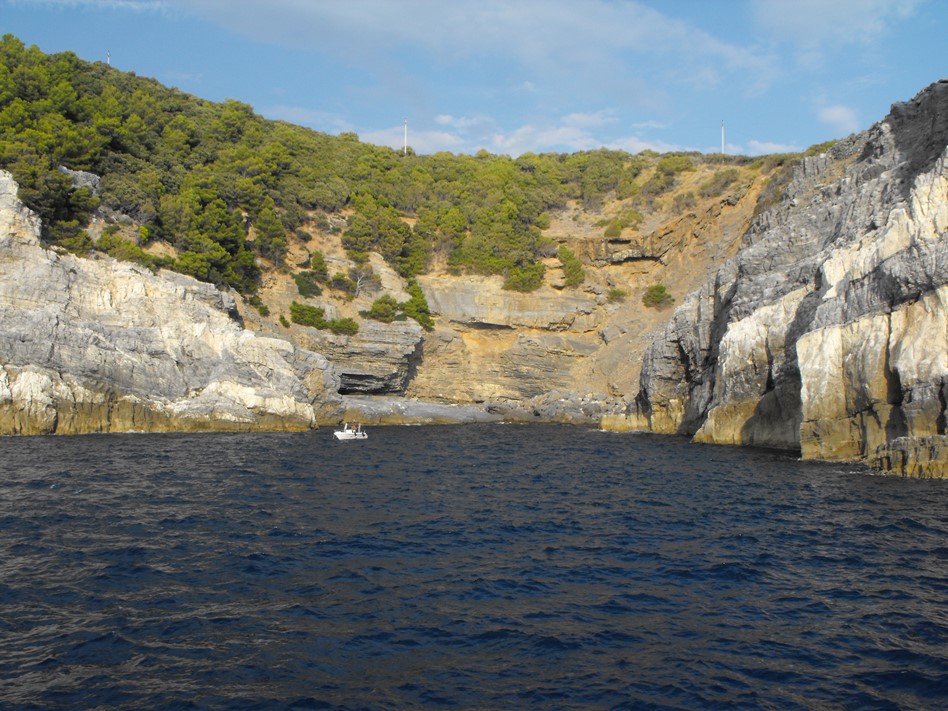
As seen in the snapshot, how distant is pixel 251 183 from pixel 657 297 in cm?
3089

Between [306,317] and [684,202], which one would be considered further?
[684,202]

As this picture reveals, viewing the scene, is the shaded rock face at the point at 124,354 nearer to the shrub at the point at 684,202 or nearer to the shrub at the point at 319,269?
the shrub at the point at 319,269

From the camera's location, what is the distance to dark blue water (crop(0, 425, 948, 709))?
8375mm

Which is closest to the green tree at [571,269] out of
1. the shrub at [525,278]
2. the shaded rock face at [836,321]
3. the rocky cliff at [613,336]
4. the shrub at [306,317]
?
the rocky cliff at [613,336]

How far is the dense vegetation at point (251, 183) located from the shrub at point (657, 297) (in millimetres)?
5697

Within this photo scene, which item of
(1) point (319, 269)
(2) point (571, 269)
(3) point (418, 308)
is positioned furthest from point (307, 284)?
(2) point (571, 269)

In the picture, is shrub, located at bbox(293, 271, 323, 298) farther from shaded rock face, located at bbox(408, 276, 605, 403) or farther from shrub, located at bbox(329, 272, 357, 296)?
shaded rock face, located at bbox(408, 276, 605, 403)

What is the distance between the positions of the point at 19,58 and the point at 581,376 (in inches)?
1639

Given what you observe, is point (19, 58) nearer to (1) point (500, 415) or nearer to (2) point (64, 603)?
Answer: (1) point (500, 415)

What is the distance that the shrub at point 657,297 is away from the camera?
179ft

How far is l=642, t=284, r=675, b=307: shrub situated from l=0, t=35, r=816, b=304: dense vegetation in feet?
18.7

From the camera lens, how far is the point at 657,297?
54469 millimetres

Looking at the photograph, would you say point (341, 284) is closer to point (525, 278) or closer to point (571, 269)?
point (525, 278)

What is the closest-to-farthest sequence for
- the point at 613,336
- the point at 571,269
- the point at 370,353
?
the point at 370,353 < the point at 613,336 < the point at 571,269
